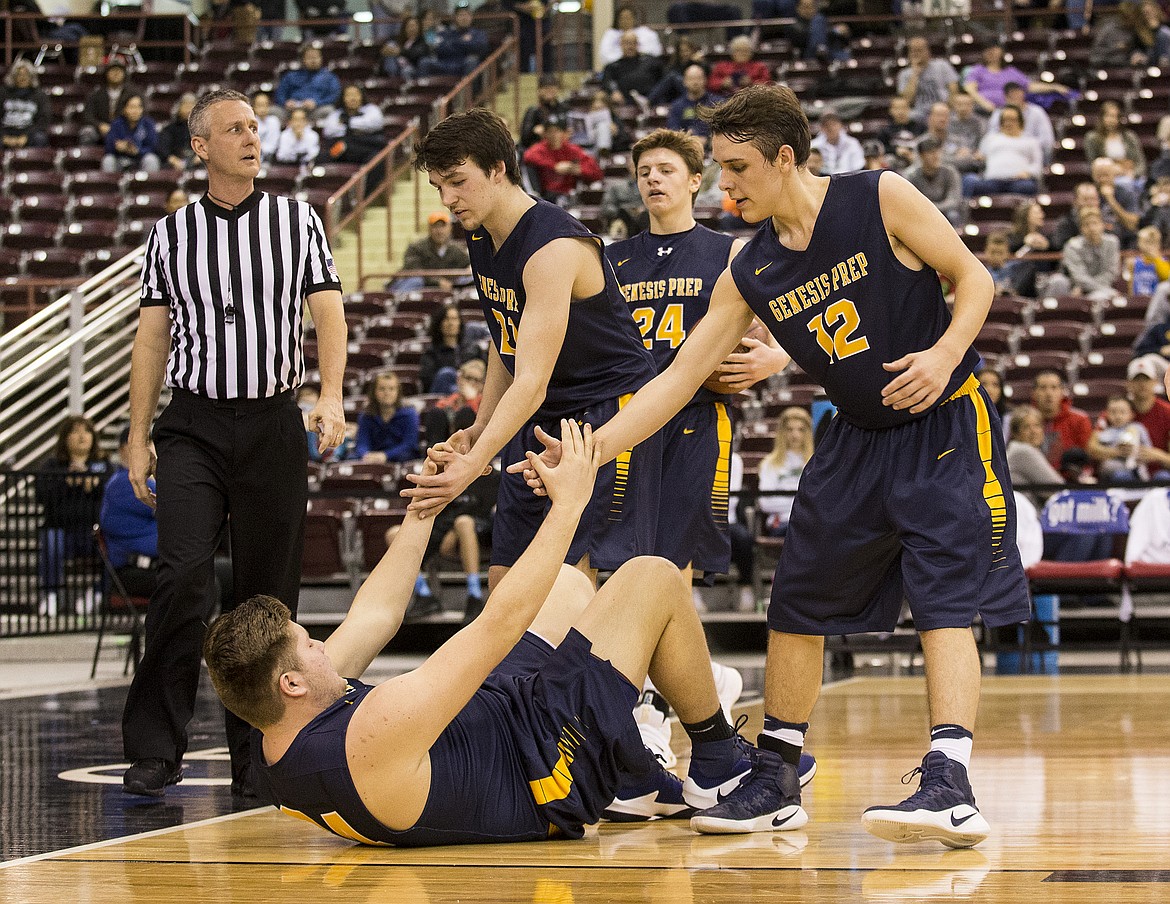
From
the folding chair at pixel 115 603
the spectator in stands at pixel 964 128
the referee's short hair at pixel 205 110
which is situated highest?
the spectator in stands at pixel 964 128

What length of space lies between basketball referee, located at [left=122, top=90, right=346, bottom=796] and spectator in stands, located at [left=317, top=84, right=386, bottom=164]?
12340 mm

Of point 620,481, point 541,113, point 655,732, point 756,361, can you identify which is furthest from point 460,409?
point 541,113

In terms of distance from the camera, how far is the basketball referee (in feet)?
14.9

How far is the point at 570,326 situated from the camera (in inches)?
161

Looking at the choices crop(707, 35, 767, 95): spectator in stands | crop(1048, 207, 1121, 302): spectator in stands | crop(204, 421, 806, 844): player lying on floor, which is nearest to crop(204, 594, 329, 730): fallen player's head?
crop(204, 421, 806, 844): player lying on floor

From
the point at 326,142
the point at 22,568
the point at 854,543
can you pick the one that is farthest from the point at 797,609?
the point at 326,142

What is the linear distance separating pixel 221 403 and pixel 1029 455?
18.6 feet

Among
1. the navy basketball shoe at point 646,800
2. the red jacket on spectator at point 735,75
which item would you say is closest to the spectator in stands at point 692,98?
the red jacket on spectator at point 735,75

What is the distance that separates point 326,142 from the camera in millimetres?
17188

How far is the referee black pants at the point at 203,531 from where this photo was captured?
14.9 feet

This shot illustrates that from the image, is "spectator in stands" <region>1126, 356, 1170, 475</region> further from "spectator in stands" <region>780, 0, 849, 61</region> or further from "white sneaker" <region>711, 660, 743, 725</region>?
"spectator in stands" <region>780, 0, 849, 61</region>

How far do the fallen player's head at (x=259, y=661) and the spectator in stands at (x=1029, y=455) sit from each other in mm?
6397

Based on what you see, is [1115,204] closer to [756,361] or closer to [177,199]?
[177,199]

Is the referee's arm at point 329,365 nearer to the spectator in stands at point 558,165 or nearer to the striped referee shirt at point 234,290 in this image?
the striped referee shirt at point 234,290
